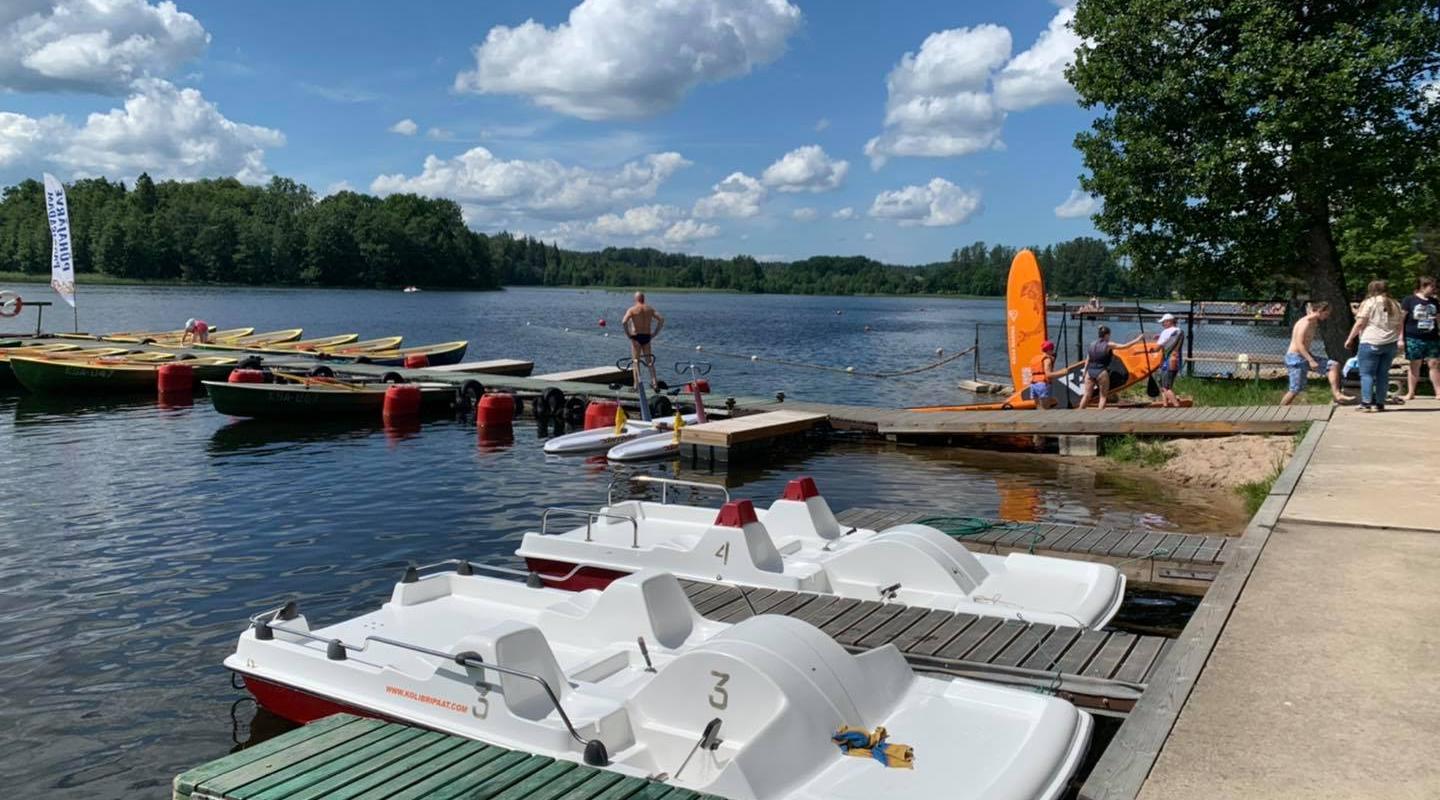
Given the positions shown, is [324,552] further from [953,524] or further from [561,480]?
[953,524]

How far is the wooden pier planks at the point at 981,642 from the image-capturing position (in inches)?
257

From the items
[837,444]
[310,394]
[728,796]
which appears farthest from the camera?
[310,394]

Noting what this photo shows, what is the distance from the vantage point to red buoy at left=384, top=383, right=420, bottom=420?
22.9m

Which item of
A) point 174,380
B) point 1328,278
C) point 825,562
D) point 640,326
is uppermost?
point 1328,278

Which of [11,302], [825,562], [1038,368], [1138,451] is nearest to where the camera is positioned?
[825,562]

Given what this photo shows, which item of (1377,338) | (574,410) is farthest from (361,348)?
A: (1377,338)

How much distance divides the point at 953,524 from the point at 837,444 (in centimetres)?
949

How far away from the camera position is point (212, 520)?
45.1 ft

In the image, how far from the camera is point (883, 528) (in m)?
10.9

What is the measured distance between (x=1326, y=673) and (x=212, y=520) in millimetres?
13186

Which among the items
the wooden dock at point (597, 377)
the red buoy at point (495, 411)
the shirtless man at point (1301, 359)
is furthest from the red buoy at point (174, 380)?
the shirtless man at point (1301, 359)

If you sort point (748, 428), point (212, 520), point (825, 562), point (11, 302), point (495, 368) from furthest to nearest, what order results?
point (11, 302) → point (495, 368) → point (748, 428) → point (212, 520) → point (825, 562)

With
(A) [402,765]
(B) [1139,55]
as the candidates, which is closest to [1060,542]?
(A) [402,765]

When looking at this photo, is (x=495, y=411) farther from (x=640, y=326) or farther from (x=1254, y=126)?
(x=1254, y=126)
